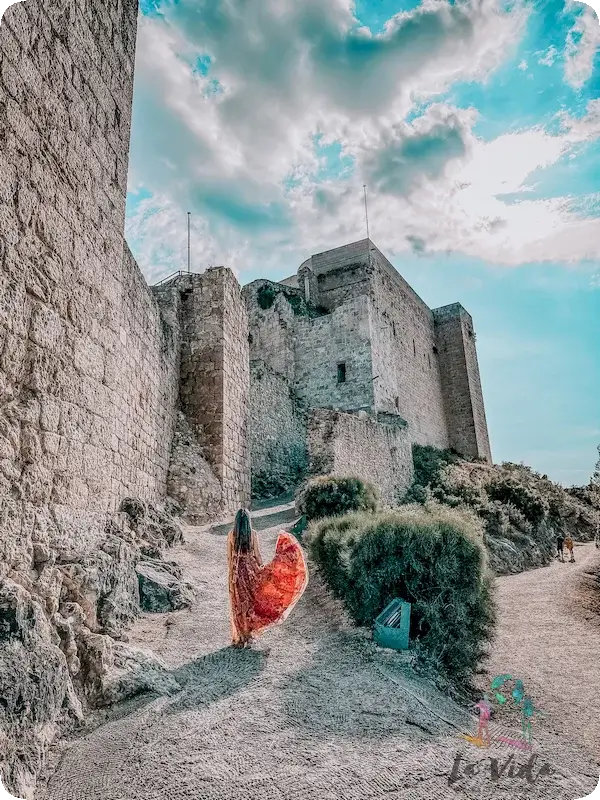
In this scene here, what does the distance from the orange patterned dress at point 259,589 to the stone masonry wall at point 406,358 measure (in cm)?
1437

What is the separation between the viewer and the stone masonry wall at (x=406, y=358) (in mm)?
20188

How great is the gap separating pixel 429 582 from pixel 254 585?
211 cm

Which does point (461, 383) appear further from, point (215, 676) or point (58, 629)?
point (58, 629)

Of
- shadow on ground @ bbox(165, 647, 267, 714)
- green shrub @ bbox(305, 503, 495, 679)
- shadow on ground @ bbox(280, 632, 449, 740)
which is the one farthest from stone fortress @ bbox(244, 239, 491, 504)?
shadow on ground @ bbox(165, 647, 267, 714)

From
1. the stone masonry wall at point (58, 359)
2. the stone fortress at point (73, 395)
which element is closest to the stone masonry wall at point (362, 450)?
the stone fortress at point (73, 395)

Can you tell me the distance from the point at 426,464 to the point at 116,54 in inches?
688

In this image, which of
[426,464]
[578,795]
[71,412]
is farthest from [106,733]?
[426,464]

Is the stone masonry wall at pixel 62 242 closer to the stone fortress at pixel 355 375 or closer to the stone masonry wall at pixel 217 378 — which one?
the stone masonry wall at pixel 217 378

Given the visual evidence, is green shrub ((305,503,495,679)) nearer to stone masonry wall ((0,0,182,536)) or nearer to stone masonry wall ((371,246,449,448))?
stone masonry wall ((0,0,182,536))

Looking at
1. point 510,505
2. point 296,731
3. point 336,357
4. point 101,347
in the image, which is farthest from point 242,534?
point 336,357

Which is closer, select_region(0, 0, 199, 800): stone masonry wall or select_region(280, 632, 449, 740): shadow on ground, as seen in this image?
select_region(0, 0, 199, 800): stone masonry wall

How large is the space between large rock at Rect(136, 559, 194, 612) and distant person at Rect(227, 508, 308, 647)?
81cm

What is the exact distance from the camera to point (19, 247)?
3.29 metres

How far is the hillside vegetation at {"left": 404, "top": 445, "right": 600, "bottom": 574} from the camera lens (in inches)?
559
